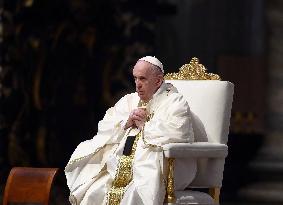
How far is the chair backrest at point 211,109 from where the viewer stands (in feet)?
23.5

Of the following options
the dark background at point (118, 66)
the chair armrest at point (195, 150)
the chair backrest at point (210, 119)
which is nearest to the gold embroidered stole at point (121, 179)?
the chair armrest at point (195, 150)

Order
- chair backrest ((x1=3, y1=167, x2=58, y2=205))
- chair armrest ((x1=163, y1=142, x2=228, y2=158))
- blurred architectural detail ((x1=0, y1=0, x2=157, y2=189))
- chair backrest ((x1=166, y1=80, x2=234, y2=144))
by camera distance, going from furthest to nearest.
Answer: blurred architectural detail ((x1=0, y1=0, x2=157, y2=189))
chair backrest ((x1=166, y1=80, x2=234, y2=144))
chair armrest ((x1=163, y1=142, x2=228, y2=158))
chair backrest ((x1=3, y1=167, x2=58, y2=205))

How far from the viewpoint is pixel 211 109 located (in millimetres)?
7211

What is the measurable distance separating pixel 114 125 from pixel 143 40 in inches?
168

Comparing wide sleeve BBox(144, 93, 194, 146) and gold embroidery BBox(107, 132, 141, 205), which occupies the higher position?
wide sleeve BBox(144, 93, 194, 146)

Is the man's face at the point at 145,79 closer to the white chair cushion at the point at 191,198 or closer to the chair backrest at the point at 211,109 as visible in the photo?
the chair backrest at the point at 211,109

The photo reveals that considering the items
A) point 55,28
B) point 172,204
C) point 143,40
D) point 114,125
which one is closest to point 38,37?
point 55,28

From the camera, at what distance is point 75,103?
11.8 metres

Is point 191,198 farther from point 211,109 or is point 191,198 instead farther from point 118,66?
point 118,66

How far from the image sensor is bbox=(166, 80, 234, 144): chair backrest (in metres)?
7.17

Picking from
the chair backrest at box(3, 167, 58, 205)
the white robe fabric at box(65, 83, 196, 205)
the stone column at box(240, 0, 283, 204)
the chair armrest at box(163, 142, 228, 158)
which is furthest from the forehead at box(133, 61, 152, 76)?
the stone column at box(240, 0, 283, 204)

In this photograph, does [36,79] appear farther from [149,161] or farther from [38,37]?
[149,161]

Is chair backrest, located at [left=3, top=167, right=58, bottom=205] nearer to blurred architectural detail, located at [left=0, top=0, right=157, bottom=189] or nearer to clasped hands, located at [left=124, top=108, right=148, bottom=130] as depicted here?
clasped hands, located at [left=124, top=108, right=148, bottom=130]

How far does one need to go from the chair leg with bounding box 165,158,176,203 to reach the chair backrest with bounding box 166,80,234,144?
464 mm
